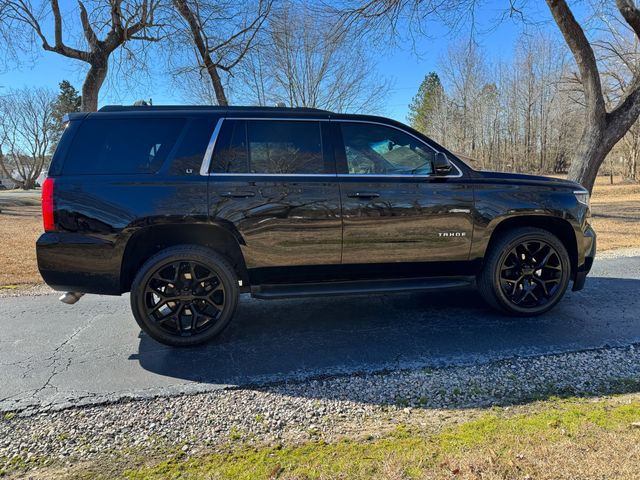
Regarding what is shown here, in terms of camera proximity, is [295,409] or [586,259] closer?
[295,409]

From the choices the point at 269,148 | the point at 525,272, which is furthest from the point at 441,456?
the point at 269,148

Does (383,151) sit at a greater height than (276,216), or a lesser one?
greater

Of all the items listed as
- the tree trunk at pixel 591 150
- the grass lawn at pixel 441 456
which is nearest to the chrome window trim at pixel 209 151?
the grass lawn at pixel 441 456

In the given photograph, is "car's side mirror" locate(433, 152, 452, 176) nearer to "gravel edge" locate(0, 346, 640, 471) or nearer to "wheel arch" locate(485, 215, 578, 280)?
"wheel arch" locate(485, 215, 578, 280)

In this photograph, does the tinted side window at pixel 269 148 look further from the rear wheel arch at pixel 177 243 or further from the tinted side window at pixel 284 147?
the rear wheel arch at pixel 177 243

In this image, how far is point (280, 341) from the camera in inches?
147

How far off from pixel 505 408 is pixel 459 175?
225 centimetres

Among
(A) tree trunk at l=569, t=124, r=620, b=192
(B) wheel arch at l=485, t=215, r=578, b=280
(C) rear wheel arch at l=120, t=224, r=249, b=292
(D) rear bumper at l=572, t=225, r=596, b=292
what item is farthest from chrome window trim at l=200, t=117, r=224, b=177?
(A) tree trunk at l=569, t=124, r=620, b=192

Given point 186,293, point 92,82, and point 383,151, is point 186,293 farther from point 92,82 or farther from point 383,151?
point 92,82

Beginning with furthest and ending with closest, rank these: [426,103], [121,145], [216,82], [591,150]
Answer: [426,103] < [216,82] < [591,150] < [121,145]

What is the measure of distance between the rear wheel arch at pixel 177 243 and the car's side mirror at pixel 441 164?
2016 millimetres

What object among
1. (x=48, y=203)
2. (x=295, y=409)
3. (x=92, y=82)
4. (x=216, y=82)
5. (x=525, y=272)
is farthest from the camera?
(x=216, y=82)

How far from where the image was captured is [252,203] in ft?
11.8

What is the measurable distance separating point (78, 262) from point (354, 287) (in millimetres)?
2494
